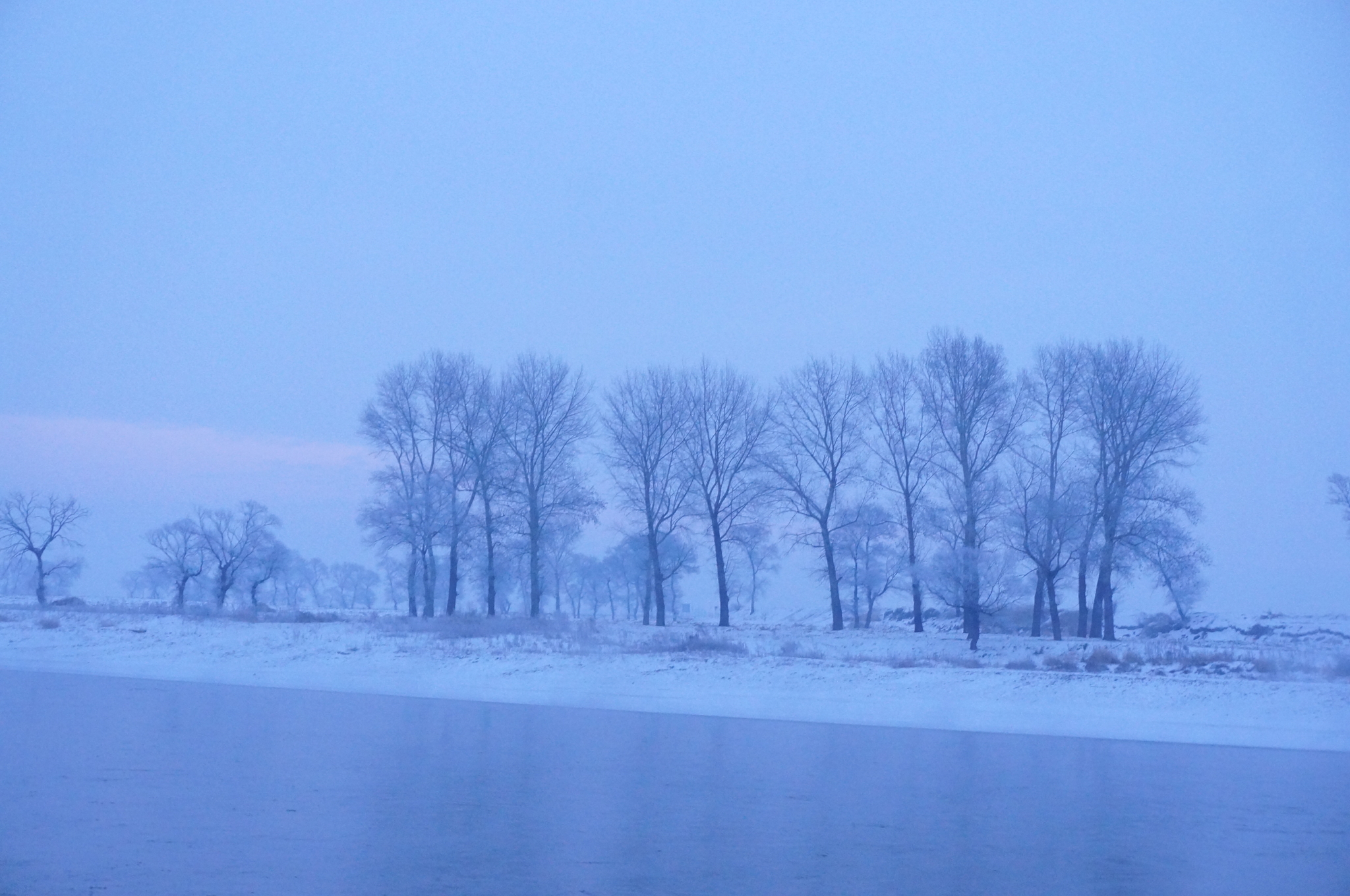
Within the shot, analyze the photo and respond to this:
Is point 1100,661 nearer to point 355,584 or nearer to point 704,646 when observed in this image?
point 704,646

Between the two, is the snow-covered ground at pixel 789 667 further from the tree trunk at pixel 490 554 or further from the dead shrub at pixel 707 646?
the tree trunk at pixel 490 554

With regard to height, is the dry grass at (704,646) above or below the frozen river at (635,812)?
below

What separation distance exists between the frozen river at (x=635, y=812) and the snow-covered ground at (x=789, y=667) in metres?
2.96

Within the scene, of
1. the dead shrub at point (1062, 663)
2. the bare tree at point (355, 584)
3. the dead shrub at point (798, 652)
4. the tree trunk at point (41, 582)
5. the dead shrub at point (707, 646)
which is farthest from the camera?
the bare tree at point (355, 584)

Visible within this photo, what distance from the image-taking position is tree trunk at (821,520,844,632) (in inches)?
1687

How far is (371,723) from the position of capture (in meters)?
19.2

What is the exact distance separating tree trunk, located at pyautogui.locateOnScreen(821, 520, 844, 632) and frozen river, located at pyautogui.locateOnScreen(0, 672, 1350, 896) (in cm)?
2369

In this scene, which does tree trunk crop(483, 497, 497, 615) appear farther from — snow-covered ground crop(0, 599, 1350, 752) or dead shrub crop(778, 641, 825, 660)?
dead shrub crop(778, 641, 825, 660)

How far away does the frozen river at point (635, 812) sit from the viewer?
8766 millimetres

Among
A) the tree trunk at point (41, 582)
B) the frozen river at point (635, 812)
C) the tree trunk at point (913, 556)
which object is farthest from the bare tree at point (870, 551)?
the tree trunk at point (41, 582)

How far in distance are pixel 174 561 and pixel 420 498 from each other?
77.2ft

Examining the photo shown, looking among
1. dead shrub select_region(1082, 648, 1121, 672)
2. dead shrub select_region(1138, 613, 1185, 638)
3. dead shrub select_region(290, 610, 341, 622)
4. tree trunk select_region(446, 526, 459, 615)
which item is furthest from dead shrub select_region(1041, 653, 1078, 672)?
tree trunk select_region(446, 526, 459, 615)

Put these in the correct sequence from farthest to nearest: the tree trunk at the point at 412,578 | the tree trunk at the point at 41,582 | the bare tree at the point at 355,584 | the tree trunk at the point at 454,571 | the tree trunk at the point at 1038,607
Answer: the bare tree at the point at 355,584
the tree trunk at the point at 41,582
the tree trunk at the point at 412,578
the tree trunk at the point at 454,571
the tree trunk at the point at 1038,607

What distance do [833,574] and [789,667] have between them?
16840 mm
